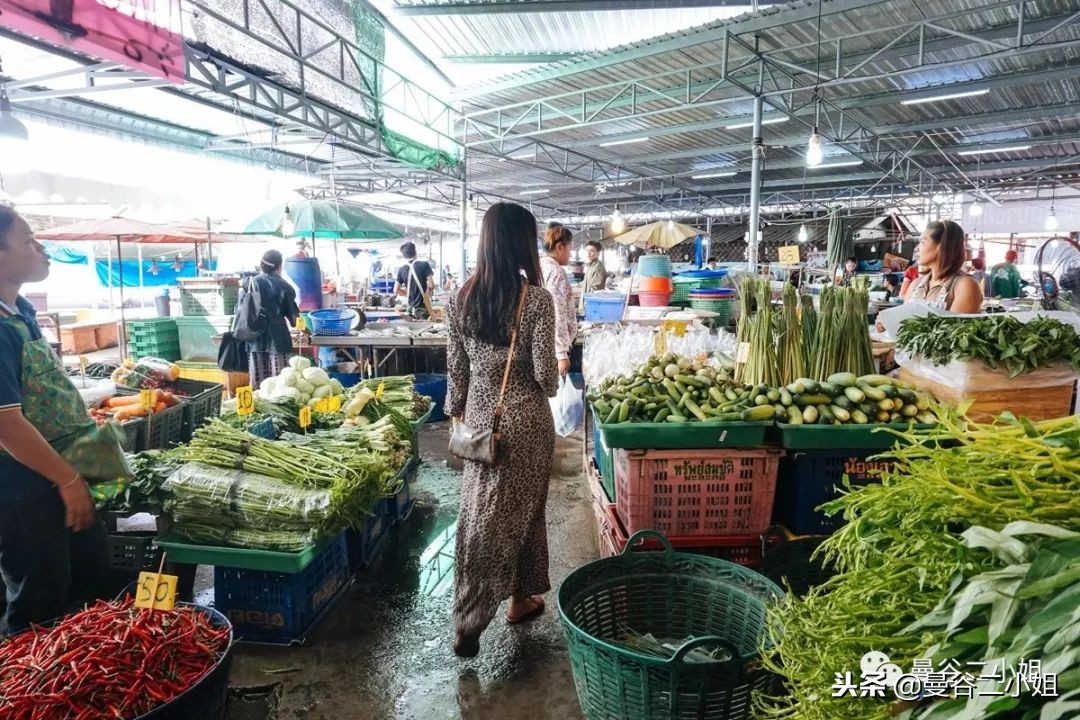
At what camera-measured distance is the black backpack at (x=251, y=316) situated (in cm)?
625

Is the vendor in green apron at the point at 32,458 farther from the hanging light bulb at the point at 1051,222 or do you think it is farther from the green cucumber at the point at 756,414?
the hanging light bulb at the point at 1051,222

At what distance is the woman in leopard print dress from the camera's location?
254cm

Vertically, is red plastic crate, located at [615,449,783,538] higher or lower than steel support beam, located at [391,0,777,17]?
lower

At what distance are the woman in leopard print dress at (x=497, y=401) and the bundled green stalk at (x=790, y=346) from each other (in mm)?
1231

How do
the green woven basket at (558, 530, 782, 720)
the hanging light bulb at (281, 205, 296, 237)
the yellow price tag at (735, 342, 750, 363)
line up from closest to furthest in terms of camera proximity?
the green woven basket at (558, 530, 782, 720)
the yellow price tag at (735, 342, 750, 363)
the hanging light bulb at (281, 205, 296, 237)

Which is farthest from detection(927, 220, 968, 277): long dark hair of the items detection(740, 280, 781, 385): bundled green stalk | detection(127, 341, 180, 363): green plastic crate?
detection(127, 341, 180, 363): green plastic crate

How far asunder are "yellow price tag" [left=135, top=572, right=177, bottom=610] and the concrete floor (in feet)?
2.36

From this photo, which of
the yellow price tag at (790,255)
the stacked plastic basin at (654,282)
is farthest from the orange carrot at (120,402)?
the yellow price tag at (790,255)

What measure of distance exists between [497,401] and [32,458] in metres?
1.65

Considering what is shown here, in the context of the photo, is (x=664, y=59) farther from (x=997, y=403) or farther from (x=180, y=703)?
(x=180, y=703)

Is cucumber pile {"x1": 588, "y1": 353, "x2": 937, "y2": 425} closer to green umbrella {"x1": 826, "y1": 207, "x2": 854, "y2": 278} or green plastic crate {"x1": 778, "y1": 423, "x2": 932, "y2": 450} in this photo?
green plastic crate {"x1": 778, "y1": 423, "x2": 932, "y2": 450}

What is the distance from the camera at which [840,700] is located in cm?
102

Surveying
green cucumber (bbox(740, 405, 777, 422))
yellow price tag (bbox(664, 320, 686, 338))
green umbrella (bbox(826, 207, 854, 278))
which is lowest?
green cucumber (bbox(740, 405, 777, 422))

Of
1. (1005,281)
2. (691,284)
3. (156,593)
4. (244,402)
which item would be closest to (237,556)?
(156,593)
